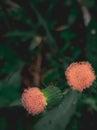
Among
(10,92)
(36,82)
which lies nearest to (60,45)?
(36,82)

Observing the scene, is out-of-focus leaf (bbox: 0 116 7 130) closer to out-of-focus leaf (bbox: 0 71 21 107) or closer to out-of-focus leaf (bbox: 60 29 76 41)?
out-of-focus leaf (bbox: 0 71 21 107)

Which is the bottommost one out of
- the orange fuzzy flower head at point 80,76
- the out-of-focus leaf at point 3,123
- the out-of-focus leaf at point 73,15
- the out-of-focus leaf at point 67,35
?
the orange fuzzy flower head at point 80,76

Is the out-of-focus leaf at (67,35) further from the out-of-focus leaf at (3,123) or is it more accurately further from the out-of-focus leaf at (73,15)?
the out-of-focus leaf at (3,123)

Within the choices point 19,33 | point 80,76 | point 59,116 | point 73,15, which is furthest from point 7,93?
point 73,15

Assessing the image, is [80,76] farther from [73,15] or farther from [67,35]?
[73,15]

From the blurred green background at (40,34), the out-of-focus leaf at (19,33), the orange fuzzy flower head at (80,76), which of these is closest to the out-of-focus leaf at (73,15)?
the blurred green background at (40,34)

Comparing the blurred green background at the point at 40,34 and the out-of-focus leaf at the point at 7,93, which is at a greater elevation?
the blurred green background at the point at 40,34

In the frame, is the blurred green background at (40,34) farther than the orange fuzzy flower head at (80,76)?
Yes
